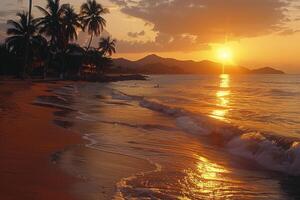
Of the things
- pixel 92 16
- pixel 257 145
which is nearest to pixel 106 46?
pixel 92 16

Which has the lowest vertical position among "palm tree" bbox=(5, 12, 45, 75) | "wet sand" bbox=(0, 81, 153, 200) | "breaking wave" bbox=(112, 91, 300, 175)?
"breaking wave" bbox=(112, 91, 300, 175)

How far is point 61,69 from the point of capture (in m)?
72.0

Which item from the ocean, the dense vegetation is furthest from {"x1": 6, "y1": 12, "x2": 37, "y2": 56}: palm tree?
the ocean

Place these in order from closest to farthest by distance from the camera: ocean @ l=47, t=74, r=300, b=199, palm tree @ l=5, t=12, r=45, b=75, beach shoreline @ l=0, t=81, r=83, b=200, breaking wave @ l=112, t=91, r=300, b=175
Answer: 1. beach shoreline @ l=0, t=81, r=83, b=200
2. ocean @ l=47, t=74, r=300, b=199
3. breaking wave @ l=112, t=91, r=300, b=175
4. palm tree @ l=5, t=12, r=45, b=75

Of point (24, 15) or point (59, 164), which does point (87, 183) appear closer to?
point (59, 164)

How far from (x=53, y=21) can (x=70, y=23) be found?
6.82m

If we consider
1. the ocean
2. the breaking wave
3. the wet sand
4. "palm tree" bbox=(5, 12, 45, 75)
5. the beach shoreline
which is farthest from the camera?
"palm tree" bbox=(5, 12, 45, 75)

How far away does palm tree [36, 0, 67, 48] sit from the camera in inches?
2163

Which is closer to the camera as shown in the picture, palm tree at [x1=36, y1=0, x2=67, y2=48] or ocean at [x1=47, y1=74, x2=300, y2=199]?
ocean at [x1=47, y1=74, x2=300, y2=199]

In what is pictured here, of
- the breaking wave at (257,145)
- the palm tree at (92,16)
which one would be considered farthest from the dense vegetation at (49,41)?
the breaking wave at (257,145)

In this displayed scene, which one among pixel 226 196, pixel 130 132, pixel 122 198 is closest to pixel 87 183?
pixel 122 198

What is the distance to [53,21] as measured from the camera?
180ft

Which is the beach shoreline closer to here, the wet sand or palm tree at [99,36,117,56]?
the wet sand

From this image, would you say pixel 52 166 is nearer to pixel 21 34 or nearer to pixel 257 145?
pixel 257 145
